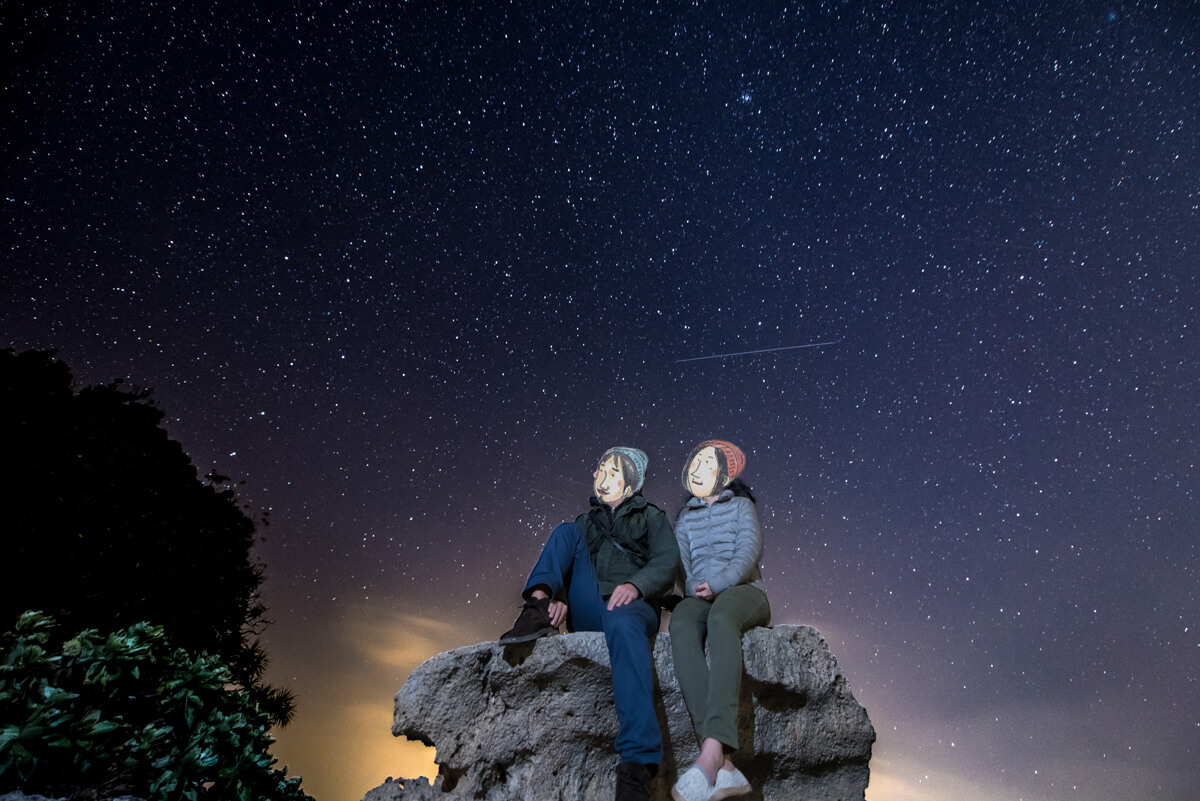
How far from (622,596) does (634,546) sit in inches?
23.3

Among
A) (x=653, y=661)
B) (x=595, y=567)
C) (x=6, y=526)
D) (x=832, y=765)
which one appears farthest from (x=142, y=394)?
(x=832, y=765)

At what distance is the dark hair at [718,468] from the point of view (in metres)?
5.13

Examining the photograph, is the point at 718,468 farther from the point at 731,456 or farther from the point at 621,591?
the point at 621,591

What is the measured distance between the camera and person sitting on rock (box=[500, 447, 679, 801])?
348cm

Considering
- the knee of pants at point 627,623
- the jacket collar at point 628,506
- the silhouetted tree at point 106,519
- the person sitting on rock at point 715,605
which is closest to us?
the person sitting on rock at point 715,605

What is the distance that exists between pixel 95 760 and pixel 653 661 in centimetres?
281

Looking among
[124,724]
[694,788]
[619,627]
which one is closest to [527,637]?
[619,627]

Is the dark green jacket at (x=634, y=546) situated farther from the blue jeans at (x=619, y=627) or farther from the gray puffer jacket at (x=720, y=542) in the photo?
the gray puffer jacket at (x=720, y=542)

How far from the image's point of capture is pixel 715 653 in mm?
3826

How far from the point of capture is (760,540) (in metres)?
4.61

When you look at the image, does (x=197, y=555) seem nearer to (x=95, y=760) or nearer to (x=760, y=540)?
(x=95, y=760)

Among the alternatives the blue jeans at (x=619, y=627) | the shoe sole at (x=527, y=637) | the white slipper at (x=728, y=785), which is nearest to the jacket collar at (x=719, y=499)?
the blue jeans at (x=619, y=627)

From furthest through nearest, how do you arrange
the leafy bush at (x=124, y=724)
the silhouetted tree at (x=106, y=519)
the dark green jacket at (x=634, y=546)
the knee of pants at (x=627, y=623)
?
1. the silhouetted tree at (x=106, y=519)
2. the dark green jacket at (x=634, y=546)
3. the knee of pants at (x=627, y=623)
4. the leafy bush at (x=124, y=724)

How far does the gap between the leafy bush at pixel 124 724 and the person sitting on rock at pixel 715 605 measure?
217cm
